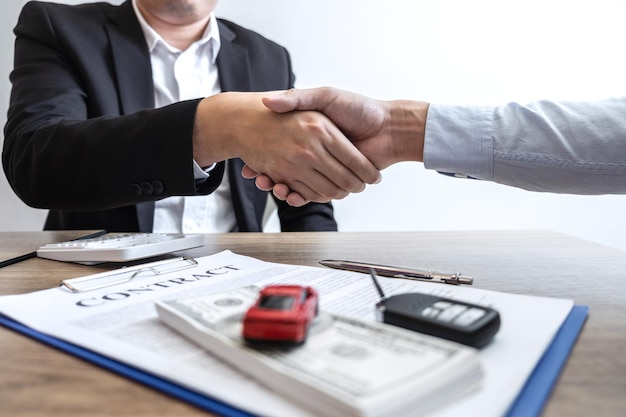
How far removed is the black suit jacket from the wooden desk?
12 centimetres

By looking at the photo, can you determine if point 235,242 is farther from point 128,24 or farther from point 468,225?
point 468,225

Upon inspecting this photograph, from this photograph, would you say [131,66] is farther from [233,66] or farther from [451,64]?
[451,64]

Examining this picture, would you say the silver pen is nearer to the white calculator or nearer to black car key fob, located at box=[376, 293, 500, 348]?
black car key fob, located at box=[376, 293, 500, 348]

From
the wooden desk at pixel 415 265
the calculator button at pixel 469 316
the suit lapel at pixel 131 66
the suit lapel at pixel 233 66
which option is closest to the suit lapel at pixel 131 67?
the suit lapel at pixel 131 66

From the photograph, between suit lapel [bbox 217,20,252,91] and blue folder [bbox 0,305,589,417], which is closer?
blue folder [bbox 0,305,589,417]

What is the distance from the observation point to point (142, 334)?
1.11ft

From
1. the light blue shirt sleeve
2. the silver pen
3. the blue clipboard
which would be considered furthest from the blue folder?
the light blue shirt sleeve

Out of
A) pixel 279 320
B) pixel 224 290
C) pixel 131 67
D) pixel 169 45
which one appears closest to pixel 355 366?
pixel 279 320

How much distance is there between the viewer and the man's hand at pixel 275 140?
2.24ft

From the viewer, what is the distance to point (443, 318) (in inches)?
12.5

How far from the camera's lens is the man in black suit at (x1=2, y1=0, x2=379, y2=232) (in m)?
0.69

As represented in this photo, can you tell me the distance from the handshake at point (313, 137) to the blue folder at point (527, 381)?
1.30 feet

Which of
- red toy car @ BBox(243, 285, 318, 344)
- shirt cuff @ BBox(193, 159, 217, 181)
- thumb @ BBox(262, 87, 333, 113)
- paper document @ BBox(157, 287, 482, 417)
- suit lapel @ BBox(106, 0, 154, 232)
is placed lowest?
paper document @ BBox(157, 287, 482, 417)

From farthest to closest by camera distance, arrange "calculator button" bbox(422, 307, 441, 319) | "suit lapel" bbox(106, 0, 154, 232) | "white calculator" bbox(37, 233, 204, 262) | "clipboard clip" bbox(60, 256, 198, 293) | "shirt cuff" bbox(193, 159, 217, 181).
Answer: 1. "suit lapel" bbox(106, 0, 154, 232)
2. "shirt cuff" bbox(193, 159, 217, 181)
3. "white calculator" bbox(37, 233, 204, 262)
4. "clipboard clip" bbox(60, 256, 198, 293)
5. "calculator button" bbox(422, 307, 441, 319)
